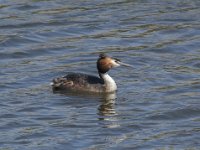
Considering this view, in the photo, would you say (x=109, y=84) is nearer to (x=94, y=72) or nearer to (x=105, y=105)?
(x=105, y=105)

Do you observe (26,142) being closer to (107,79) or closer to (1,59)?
(107,79)

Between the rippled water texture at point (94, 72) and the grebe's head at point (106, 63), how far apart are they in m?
0.45

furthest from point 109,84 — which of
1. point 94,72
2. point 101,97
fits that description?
point 94,72

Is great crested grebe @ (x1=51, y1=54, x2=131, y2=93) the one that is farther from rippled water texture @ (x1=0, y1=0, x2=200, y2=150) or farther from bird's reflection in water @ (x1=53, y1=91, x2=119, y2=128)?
rippled water texture @ (x1=0, y1=0, x2=200, y2=150)

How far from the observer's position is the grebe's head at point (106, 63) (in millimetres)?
22797

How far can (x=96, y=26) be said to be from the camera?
27922 millimetres

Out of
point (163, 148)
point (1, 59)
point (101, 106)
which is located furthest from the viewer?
point (1, 59)

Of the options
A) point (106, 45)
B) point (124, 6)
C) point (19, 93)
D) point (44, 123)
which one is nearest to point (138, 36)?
point (106, 45)

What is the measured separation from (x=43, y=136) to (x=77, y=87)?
3.90m

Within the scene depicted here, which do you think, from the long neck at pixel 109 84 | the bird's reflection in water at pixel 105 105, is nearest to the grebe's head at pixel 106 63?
the long neck at pixel 109 84

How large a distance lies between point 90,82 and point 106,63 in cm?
56

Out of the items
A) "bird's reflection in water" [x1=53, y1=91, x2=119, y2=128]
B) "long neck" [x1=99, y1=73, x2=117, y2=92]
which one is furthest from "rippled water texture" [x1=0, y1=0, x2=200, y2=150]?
"long neck" [x1=99, y1=73, x2=117, y2=92]

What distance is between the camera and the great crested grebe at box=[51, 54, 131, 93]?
2252cm

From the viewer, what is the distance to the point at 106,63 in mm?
22828
